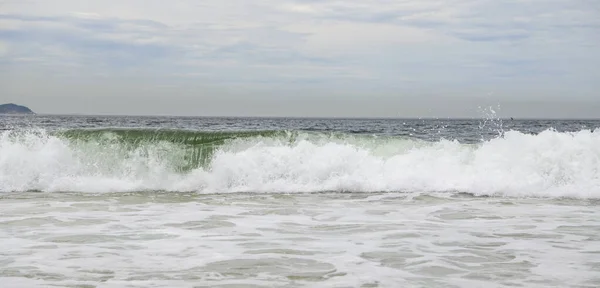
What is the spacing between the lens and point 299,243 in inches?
276

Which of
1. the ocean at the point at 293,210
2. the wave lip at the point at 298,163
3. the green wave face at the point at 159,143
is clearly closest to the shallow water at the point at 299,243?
the ocean at the point at 293,210

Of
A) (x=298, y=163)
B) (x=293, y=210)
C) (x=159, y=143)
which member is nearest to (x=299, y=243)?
(x=293, y=210)

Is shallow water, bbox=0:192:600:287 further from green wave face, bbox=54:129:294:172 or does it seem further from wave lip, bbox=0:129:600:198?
green wave face, bbox=54:129:294:172

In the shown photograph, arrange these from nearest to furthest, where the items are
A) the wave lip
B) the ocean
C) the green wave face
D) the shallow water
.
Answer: the shallow water → the ocean → the wave lip → the green wave face

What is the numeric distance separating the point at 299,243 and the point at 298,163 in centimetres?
742

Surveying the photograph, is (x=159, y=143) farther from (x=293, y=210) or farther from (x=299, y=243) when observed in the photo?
(x=299, y=243)

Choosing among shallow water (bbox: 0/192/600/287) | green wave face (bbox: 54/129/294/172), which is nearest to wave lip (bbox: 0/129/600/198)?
green wave face (bbox: 54/129/294/172)

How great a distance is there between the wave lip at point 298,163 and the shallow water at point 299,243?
2.22 m

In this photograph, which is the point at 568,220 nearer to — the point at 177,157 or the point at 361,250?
the point at 361,250

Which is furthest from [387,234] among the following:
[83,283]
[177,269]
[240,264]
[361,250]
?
[83,283]

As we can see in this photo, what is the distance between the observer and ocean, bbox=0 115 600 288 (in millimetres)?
5715

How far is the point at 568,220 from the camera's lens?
8.79 metres

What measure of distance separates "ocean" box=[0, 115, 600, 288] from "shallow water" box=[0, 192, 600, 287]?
0.03 m

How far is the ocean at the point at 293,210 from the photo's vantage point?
5.71m
